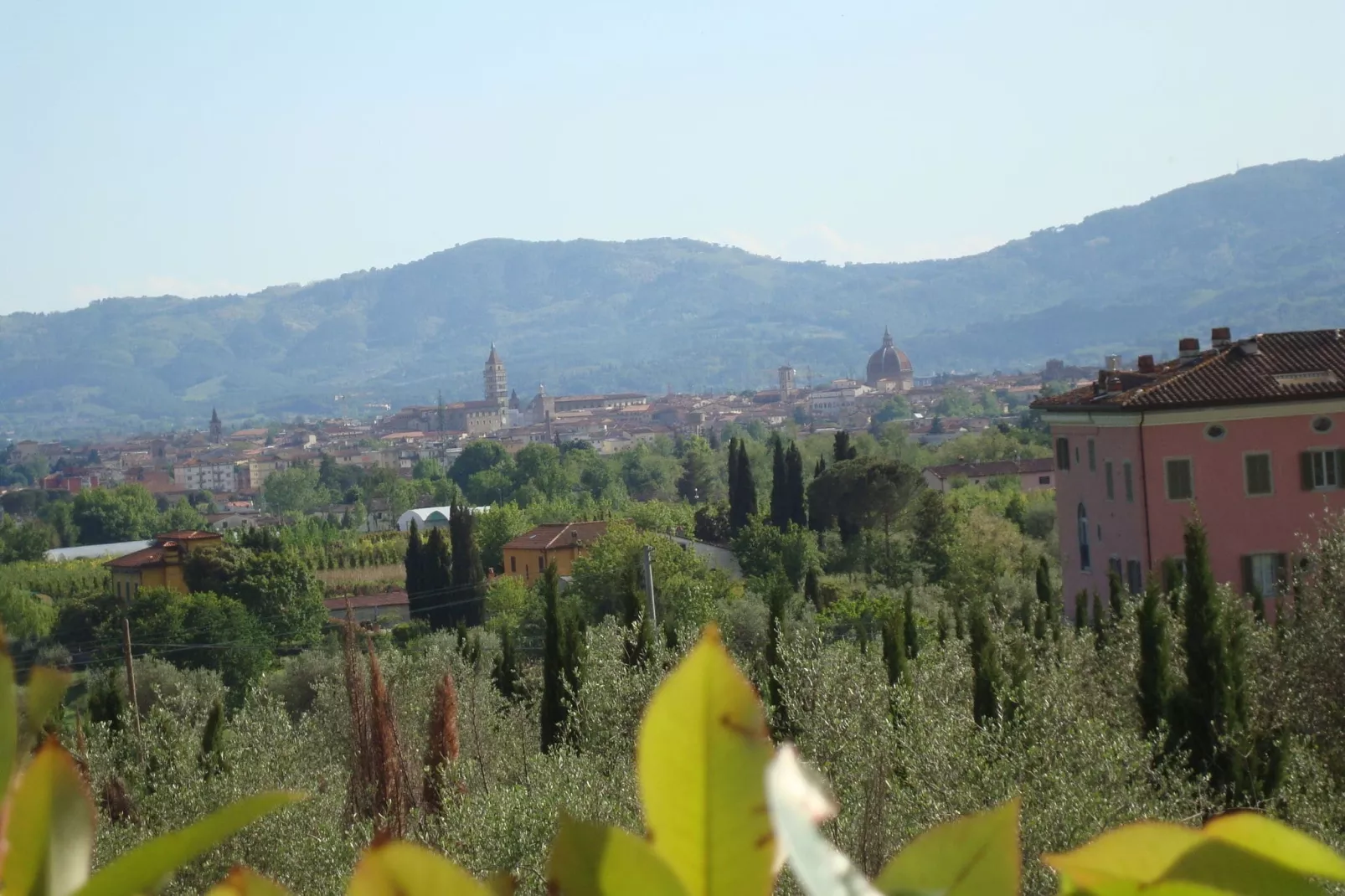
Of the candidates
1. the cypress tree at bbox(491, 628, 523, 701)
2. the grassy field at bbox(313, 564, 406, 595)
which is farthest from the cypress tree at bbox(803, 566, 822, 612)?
the grassy field at bbox(313, 564, 406, 595)

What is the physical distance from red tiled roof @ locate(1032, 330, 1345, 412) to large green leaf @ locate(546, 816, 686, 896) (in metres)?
19.5

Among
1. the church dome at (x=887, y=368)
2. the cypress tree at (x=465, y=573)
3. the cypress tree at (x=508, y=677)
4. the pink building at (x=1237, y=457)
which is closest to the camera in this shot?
the cypress tree at (x=508, y=677)

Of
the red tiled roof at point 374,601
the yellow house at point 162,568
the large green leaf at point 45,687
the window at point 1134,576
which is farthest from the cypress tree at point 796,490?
the large green leaf at point 45,687

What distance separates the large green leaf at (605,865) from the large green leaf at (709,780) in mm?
11

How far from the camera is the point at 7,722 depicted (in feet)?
2.06

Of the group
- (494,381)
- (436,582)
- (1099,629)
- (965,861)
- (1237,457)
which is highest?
(965,861)

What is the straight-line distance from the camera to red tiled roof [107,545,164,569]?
4025cm

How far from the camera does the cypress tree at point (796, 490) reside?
39.1 m

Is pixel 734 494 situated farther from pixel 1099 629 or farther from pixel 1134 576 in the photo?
pixel 1099 629

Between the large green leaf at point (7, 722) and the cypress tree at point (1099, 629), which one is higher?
the large green leaf at point (7, 722)

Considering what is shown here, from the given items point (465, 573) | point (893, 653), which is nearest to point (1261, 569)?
point (893, 653)

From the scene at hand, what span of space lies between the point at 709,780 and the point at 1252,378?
66.3ft

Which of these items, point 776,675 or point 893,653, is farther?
point 893,653

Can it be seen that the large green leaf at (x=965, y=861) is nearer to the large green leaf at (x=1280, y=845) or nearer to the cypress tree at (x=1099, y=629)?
the large green leaf at (x=1280, y=845)
